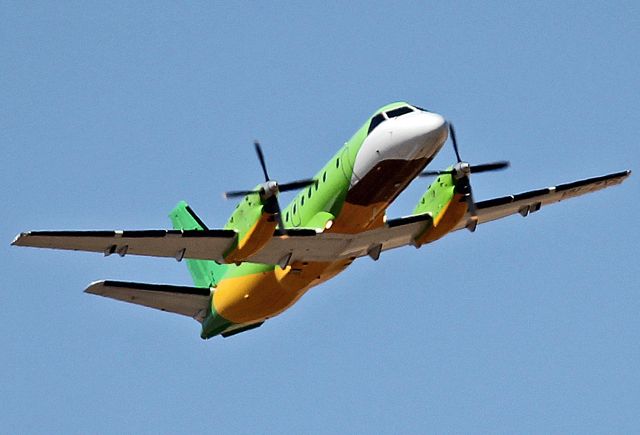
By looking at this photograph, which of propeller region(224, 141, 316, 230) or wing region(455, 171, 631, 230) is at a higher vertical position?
propeller region(224, 141, 316, 230)

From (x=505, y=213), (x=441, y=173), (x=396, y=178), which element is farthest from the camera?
(x=505, y=213)

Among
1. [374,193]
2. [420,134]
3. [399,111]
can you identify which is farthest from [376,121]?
[374,193]

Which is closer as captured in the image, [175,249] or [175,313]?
[175,249]

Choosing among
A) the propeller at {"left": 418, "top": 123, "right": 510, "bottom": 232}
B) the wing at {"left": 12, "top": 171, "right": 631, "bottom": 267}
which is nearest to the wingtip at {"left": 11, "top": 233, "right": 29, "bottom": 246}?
the wing at {"left": 12, "top": 171, "right": 631, "bottom": 267}

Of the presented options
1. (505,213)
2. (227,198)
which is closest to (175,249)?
(227,198)

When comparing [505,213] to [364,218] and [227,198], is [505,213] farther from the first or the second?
[227,198]

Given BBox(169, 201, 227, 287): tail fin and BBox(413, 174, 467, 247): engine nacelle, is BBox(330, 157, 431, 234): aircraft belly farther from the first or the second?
BBox(169, 201, 227, 287): tail fin

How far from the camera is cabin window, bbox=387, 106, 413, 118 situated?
103 feet

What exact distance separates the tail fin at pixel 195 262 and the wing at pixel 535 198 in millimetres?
7739

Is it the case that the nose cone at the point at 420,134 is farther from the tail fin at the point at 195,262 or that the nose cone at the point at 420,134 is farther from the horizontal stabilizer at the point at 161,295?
the tail fin at the point at 195,262

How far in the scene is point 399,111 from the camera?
31.7 meters

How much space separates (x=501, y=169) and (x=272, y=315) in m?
7.82

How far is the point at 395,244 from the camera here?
3522 centimetres

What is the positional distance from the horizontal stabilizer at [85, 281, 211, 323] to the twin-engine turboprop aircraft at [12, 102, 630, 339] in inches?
1.2
